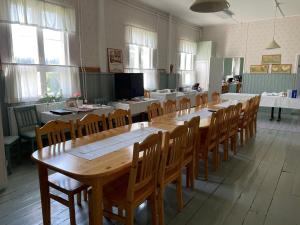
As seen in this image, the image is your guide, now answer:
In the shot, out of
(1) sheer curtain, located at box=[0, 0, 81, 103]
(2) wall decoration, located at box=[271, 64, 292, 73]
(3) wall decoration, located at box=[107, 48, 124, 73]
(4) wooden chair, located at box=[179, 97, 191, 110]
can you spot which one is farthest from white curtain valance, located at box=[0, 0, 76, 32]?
(2) wall decoration, located at box=[271, 64, 292, 73]

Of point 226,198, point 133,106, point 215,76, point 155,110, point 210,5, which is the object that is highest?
point 210,5

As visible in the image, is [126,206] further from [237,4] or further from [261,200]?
[237,4]

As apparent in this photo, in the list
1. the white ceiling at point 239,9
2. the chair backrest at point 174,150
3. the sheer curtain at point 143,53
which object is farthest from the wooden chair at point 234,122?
the white ceiling at point 239,9

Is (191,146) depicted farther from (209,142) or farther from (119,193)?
(119,193)

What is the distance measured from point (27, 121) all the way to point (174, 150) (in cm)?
264

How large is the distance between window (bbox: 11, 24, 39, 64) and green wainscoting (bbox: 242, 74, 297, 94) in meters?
6.46

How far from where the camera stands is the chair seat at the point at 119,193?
5.38 feet

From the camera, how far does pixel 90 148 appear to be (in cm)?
194

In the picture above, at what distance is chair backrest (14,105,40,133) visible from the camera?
3.45 m

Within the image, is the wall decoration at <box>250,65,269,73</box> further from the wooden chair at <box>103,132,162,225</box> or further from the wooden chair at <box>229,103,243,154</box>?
the wooden chair at <box>103,132,162,225</box>

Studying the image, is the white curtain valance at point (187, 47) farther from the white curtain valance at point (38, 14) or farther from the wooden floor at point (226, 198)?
the wooden floor at point (226, 198)

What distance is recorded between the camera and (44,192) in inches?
73.3

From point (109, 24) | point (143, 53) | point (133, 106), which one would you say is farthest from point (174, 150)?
point (143, 53)

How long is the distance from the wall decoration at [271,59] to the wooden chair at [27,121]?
22.3 feet
